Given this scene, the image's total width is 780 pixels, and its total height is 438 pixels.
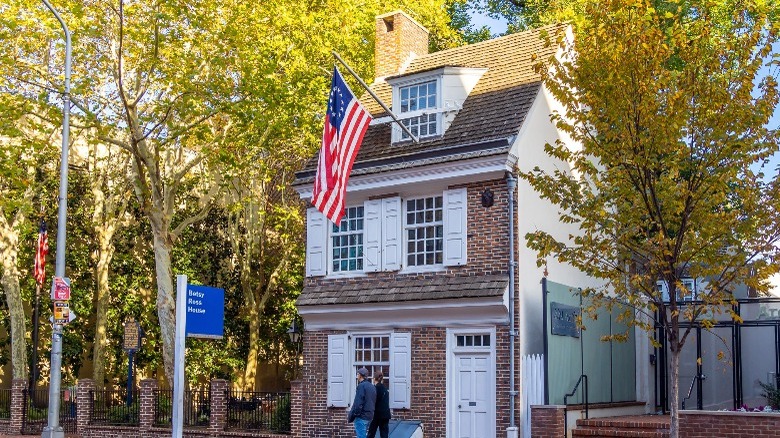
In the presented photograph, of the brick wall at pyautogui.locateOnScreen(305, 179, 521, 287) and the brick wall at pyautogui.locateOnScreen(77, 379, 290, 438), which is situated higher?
the brick wall at pyautogui.locateOnScreen(305, 179, 521, 287)

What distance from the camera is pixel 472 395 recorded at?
73.5 ft

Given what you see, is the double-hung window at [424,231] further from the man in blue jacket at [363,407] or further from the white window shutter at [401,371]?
the man in blue jacket at [363,407]

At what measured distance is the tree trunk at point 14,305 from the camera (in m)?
32.1

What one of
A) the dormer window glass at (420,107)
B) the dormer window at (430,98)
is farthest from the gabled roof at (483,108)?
the dormer window glass at (420,107)

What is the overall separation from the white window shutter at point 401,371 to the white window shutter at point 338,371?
1.32 metres

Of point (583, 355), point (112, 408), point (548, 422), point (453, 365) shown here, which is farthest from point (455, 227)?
point (112, 408)

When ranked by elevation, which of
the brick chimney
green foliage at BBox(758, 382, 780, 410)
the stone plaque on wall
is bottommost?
green foliage at BBox(758, 382, 780, 410)

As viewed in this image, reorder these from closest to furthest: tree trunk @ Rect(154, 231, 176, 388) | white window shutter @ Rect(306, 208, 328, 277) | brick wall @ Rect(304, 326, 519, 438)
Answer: brick wall @ Rect(304, 326, 519, 438)
white window shutter @ Rect(306, 208, 328, 277)
tree trunk @ Rect(154, 231, 176, 388)

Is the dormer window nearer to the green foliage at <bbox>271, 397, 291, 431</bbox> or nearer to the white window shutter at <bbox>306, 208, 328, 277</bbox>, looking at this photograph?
the white window shutter at <bbox>306, 208, 328, 277</bbox>

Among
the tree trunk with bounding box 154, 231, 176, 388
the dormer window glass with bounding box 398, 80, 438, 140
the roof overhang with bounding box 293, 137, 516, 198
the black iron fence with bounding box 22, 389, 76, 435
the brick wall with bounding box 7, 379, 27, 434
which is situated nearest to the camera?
the roof overhang with bounding box 293, 137, 516, 198

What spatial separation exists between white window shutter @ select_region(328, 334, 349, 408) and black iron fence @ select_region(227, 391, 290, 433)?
3.89 feet

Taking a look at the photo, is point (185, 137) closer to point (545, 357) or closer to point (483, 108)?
point (483, 108)

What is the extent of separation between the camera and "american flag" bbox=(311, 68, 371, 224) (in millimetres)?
20656

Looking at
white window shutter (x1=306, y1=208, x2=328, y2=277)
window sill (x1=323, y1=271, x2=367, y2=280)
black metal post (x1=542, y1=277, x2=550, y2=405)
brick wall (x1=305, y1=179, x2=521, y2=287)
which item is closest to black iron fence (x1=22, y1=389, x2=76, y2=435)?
white window shutter (x1=306, y1=208, x2=328, y2=277)
